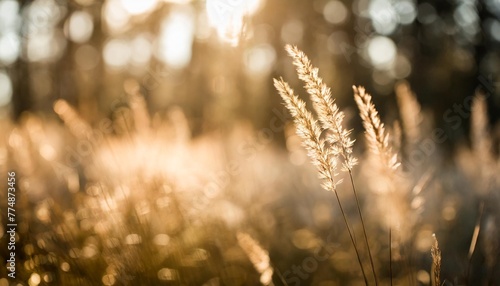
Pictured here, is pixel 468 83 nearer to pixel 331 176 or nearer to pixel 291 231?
pixel 291 231

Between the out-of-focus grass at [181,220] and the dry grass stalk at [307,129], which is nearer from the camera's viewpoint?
the dry grass stalk at [307,129]

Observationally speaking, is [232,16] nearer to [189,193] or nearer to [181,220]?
[181,220]

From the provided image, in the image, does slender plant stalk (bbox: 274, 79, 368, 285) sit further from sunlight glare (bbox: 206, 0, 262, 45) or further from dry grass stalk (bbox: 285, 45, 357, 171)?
sunlight glare (bbox: 206, 0, 262, 45)

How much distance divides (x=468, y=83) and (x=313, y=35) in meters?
6.52

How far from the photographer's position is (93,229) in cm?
306

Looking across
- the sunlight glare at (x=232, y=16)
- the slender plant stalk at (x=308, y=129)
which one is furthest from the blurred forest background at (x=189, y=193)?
the slender plant stalk at (x=308, y=129)

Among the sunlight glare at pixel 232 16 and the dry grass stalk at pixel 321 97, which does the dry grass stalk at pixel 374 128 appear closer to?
the dry grass stalk at pixel 321 97

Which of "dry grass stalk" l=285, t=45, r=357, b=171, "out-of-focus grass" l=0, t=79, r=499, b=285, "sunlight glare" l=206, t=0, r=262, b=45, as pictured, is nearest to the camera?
"dry grass stalk" l=285, t=45, r=357, b=171

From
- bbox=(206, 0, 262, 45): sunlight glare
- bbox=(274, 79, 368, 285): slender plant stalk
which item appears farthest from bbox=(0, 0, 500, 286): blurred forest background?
bbox=(274, 79, 368, 285): slender plant stalk

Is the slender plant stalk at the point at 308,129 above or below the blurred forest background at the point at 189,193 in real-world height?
above

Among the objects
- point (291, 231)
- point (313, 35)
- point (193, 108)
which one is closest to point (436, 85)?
point (313, 35)

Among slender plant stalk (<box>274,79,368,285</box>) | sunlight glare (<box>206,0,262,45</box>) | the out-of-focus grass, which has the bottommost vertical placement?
the out-of-focus grass

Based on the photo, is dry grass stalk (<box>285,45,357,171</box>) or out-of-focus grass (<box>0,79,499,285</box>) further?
out-of-focus grass (<box>0,79,499,285</box>)

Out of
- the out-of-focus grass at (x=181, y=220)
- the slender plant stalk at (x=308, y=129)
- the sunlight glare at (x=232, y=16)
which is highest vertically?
the sunlight glare at (x=232, y=16)
